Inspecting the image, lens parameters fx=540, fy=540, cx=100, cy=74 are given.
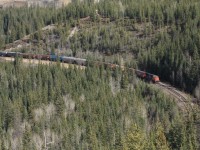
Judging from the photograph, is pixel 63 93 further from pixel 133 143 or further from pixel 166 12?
pixel 166 12

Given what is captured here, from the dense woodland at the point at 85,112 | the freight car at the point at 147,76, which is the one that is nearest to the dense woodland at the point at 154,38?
the freight car at the point at 147,76

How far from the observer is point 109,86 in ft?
438

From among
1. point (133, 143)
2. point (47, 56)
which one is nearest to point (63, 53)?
point (47, 56)

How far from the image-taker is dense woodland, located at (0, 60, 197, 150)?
89.3 meters

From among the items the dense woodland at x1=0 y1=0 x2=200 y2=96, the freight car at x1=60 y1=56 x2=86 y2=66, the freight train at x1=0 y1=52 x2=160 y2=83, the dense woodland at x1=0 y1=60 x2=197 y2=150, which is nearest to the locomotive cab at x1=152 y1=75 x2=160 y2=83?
the freight train at x1=0 y1=52 x2=160 y2=83

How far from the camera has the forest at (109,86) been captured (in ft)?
329

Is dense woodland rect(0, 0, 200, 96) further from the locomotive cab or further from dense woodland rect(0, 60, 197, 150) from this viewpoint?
dense woodland rect(0, 60, 197, 150)

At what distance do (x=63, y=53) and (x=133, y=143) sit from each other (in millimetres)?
104500

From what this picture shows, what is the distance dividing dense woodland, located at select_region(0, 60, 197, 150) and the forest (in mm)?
220

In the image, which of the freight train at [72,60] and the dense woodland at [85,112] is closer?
the dense woodland at [85,112]

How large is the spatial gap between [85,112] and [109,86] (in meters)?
18.1

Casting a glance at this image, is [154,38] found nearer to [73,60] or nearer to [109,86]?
[73,60]

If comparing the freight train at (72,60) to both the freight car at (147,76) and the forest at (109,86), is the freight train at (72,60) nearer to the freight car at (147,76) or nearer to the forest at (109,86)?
the freight car at (147,76)

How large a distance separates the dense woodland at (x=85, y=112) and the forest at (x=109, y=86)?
0.22 metres
